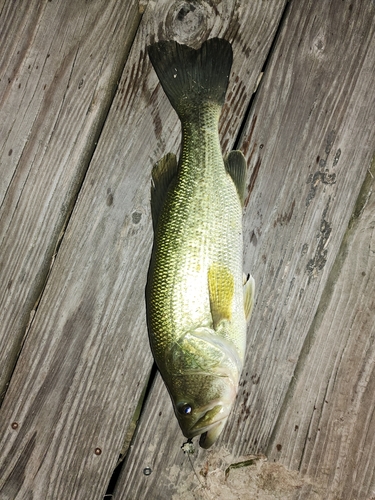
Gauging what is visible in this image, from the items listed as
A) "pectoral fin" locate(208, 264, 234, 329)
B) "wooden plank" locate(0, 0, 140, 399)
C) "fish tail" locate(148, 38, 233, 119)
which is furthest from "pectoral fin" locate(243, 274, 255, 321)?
"wooden plank" locate(0, 0, 140, 399)

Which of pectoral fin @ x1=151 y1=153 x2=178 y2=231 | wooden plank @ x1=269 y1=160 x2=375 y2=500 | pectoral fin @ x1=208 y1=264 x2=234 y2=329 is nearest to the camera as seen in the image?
pectoral fin @ x1=208 y1=264 x2=234 y2=329

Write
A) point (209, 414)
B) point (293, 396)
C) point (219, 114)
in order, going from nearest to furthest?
1. point (209, 414)
2. point (219, 114)
3. point (293, 396)

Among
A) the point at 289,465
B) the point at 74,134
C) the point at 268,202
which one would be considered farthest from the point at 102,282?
the point at 289,465

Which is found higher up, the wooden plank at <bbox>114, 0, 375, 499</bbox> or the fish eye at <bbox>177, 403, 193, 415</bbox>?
the wooden plank at <bbox>114, 0, 375, 499</bbox>

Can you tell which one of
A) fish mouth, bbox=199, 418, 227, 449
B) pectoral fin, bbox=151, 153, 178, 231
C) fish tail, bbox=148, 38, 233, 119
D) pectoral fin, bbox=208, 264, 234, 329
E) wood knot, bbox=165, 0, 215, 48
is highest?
wood knot, bbox=165, 0, 215, 48

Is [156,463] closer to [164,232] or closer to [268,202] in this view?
[164,232]

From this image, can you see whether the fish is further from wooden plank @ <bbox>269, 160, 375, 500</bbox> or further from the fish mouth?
wooden plank @ <bbox>269, 160, 375, 500</bbox>

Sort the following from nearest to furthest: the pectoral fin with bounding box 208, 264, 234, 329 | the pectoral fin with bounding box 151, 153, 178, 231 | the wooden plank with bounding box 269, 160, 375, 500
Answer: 1. the pectoral fin with bounding box 208, 264, 234, 329
2. the pectoral fin with bounding box 151, 153, 178, 231
3. the wooden plank with bounding box 269, 160, 375, 500

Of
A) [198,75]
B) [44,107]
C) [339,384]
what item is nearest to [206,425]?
[339,384]
